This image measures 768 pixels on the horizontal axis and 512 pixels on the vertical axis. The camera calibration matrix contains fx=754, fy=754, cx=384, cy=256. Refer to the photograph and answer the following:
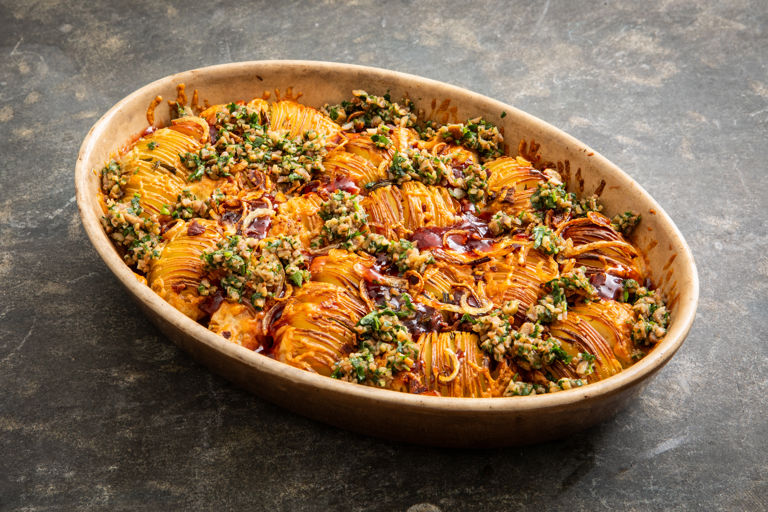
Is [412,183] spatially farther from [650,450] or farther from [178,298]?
[650,450]

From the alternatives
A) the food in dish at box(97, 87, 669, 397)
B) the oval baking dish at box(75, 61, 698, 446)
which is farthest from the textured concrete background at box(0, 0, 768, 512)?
the food in dish at box(97, 87, 669, 397)

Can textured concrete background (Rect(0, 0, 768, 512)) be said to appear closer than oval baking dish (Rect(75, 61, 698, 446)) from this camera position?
No

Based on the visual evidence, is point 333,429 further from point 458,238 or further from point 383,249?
point 458,238

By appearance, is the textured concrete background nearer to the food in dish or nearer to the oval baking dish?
the oval baking dish

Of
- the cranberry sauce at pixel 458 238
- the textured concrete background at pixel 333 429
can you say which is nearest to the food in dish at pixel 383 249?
the cranberry sauce at pixel 458 238

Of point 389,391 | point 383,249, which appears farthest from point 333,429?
point 383,249

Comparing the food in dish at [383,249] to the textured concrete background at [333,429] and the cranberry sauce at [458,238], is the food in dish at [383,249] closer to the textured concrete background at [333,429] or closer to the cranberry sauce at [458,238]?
the cranberry sauce at [458,238]
